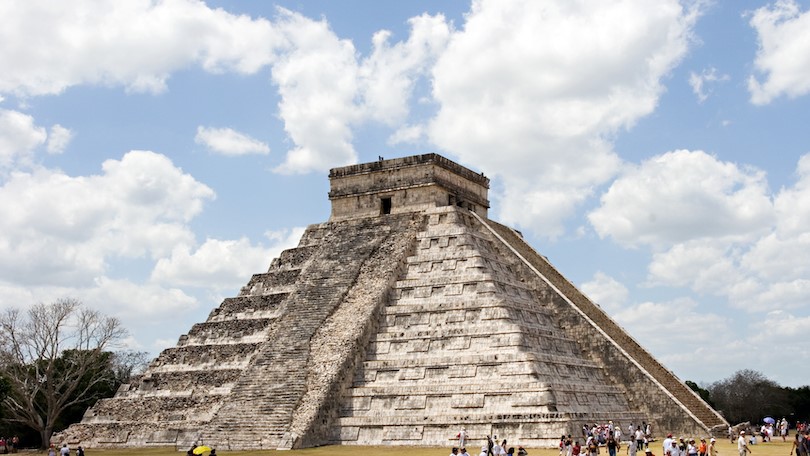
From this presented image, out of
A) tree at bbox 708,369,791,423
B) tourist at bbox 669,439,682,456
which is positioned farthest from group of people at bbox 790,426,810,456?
tree at bbox 708,369,791,423

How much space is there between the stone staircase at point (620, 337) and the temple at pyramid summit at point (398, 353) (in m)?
0.07

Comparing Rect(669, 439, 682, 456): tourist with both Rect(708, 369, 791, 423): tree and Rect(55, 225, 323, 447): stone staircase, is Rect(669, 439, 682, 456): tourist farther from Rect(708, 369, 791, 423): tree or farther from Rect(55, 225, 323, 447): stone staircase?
Rect(708, 369, 791, 423): tree

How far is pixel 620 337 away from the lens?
28453 mm

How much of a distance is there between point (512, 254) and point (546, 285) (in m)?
1.72

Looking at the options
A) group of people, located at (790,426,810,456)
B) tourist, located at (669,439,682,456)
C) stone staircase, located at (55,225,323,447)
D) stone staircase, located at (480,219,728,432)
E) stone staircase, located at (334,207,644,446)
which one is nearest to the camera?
tourist, located at (669,439,682,456)

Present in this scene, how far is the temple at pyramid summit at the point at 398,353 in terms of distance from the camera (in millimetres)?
22125

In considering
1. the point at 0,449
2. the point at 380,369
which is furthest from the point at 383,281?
the point at 0,449

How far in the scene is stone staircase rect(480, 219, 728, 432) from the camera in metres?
25.5

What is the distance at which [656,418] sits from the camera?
2458 centimetres

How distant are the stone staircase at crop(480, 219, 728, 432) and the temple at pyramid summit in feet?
0.22

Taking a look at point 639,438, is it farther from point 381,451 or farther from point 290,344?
point 290,344

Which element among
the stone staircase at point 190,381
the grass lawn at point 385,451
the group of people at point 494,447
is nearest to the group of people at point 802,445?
the grass lawn at point 385,451

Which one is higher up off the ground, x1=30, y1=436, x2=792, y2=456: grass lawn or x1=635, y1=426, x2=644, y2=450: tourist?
x1=635, y1=426, x2=644, y2=450: tourist

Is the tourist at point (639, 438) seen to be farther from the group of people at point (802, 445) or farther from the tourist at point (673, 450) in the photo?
the group of people at point (802, 445)
